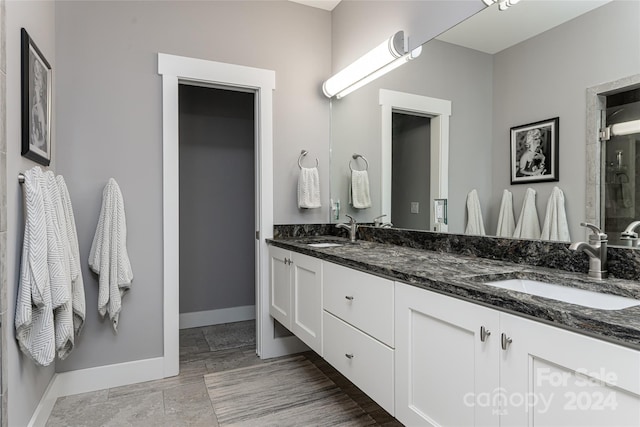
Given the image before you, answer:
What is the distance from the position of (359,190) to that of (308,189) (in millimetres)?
362

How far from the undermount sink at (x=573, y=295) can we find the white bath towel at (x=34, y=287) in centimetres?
166

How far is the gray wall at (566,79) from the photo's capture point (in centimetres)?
116

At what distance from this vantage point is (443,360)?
1105 mm

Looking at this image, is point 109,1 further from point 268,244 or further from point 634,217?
point 634,217

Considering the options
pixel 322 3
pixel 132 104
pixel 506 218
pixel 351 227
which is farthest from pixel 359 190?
pixel 132 104

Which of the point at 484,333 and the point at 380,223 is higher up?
the point at 380,223

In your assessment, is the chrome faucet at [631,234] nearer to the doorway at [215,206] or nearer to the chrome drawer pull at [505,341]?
the chrome drawer pull at [505,341]

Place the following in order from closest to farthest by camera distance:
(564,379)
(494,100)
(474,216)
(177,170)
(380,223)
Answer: (564,379) → (494,100) → (474,216) → (177,170) → (380,223)

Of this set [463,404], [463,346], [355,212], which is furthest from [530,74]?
[355,212]

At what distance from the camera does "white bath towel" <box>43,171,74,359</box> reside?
1.49 meters

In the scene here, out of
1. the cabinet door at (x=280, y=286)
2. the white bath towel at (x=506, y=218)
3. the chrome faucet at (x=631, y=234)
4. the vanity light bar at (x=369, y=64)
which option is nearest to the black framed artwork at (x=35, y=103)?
the cabinet door at (x=280, y=286)

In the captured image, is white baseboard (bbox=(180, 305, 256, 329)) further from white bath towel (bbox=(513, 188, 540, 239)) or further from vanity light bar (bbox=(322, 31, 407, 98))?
white bath towel (bbox=(513, 188, 540, 239))

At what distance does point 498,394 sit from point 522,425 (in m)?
0.08

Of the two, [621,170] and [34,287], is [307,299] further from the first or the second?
[621,170]
